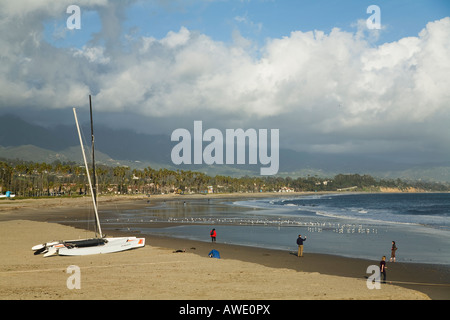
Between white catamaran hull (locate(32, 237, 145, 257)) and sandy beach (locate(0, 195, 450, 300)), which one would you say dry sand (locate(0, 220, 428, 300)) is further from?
white catamaran hull (locate(32, 237, 145, 257))

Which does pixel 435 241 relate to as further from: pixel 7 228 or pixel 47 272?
pixel 7 228

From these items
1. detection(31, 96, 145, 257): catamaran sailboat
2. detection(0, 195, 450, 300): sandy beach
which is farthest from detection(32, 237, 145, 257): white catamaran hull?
detection(0, 195, 450, 300): sandy beach

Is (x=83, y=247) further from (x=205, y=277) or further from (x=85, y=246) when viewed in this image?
(x=205, y=277)

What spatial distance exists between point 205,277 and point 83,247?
38.8ft

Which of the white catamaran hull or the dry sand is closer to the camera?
the dry sand

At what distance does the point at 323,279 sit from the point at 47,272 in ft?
46.5

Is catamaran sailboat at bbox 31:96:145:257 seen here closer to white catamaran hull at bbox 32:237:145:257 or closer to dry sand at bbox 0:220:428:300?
white catamaran hull at bbox 32:237:145:257

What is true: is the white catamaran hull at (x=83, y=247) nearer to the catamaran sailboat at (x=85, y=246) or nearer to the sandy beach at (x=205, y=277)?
the catamaran sailboat at (x=85, y=246)

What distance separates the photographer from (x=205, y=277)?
18812 mm

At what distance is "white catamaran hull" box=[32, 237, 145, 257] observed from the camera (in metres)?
25.8

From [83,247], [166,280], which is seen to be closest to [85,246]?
[83,247]

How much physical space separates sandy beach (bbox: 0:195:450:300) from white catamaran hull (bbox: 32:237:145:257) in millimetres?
622
